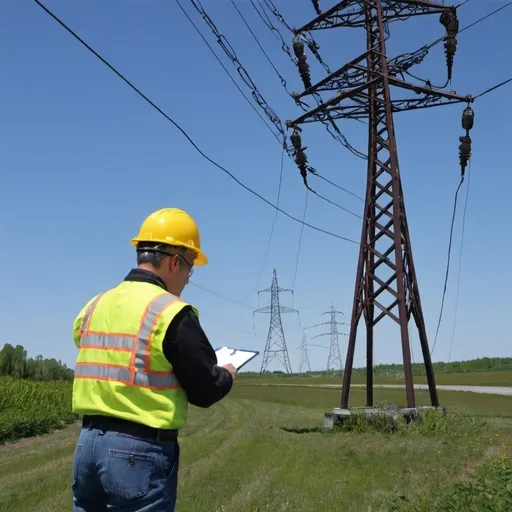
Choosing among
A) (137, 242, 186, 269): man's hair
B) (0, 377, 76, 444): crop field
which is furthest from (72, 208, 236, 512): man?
(0, 377, 76, 444): crop field

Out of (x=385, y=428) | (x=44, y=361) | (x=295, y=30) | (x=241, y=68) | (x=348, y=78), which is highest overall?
→ (x=295, y=30)

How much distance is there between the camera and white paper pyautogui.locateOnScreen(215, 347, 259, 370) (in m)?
4.24

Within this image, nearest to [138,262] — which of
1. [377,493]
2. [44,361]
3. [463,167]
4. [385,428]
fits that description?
[377,493]

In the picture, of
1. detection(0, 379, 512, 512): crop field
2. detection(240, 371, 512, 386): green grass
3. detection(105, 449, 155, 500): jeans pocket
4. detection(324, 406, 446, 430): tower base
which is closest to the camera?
detection(105, 449, 155, 500): jeans pocket

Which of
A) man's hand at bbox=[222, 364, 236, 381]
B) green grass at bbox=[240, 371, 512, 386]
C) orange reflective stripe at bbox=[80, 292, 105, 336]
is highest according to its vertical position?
green grass at bbox=[240, 371, 512, 386]

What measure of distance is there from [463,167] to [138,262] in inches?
657

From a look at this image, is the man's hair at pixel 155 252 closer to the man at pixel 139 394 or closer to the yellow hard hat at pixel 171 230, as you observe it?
the yellow hard hat at pixel 171 230

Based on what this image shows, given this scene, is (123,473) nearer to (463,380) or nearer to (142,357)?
(142,357)

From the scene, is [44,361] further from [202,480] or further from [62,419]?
[202,480]

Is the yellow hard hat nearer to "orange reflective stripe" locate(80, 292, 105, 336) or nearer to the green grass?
"orange reflective stripe" locate(80, 292, 105, 336)

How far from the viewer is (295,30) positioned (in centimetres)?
1894

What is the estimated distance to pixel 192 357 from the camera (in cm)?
338

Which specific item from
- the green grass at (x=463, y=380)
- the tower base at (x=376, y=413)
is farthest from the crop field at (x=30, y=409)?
the green grass at (x=463, y=380)

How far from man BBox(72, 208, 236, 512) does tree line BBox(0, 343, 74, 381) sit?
96.0 feet
